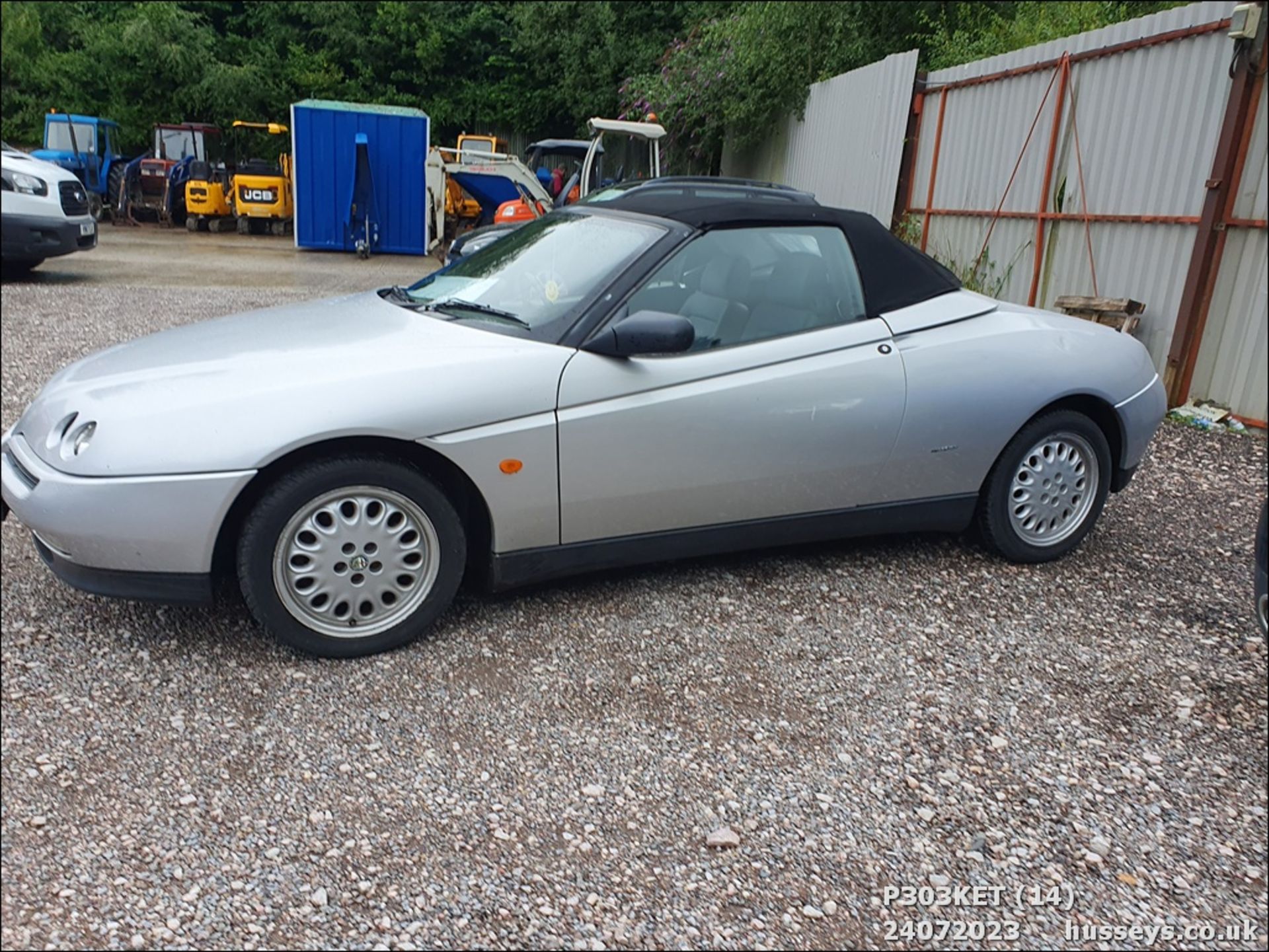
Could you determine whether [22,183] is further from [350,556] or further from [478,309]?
[350,556]

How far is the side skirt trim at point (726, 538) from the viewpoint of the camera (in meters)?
3.38

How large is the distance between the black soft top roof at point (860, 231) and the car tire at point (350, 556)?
144cm

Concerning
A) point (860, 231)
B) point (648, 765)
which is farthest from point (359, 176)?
point (648, 765)

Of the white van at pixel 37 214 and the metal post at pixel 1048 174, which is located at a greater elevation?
the metal post at pixel 1048 174

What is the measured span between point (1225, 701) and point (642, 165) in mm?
14063

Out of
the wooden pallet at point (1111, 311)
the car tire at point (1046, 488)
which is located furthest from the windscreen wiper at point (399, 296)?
the wooden pallet at point (1111, 311)

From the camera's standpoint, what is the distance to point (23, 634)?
3234 millimetres

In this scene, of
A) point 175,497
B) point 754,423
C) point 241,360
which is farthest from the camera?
point 754,423

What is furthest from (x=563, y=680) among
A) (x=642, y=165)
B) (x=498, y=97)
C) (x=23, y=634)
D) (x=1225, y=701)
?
(x=498, y=97)

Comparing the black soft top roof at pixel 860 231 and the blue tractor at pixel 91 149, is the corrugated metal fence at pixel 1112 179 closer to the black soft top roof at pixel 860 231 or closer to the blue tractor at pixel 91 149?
the black soft top roof at pixel 860 231

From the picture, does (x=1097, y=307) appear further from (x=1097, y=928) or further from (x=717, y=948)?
(x=717, y=948)

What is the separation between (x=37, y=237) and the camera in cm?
1090

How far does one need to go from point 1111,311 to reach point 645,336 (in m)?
5.12

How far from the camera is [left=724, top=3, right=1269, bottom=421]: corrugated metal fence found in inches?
257
